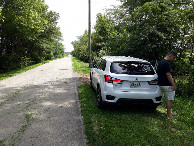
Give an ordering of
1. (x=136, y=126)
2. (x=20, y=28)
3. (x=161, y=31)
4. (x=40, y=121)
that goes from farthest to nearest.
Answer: (x=20, y=28) < (x=161, y=31) < (x=40, y=121) < (x=136, y=126)

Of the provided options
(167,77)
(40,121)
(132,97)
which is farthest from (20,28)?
(167,77)

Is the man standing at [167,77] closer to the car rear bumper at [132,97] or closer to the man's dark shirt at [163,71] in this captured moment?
the man's dark shirt at [163,71]

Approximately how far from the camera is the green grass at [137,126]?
11.0 ft

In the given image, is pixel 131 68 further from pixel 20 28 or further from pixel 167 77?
pixel 20 28

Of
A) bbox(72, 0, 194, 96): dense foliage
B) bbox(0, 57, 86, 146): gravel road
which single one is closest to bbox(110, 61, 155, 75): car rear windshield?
bbox(0, 57, 86, 146): gravel road

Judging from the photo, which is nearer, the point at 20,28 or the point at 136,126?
the point at 136,126

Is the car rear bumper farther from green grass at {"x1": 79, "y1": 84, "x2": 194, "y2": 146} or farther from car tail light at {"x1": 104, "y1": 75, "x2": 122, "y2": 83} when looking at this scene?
green grass at {"x1": 79, "y1": 84, "x2": 194, "y2": 146}

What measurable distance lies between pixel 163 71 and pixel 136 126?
1.70 m

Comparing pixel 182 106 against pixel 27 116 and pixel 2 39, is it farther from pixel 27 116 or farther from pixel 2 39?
pixel 2 39

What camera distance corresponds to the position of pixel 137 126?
4.00m

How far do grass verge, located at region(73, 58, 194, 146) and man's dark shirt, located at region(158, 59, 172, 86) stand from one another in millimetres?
1021

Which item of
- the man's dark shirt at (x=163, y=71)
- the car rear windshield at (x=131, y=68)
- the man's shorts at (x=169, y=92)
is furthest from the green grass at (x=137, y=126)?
the car rear windshield at (x=131, y=68)

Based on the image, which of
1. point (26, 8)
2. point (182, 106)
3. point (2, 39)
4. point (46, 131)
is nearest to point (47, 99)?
point (46, 131)

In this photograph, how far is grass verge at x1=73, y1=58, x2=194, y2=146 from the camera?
3.34 m
